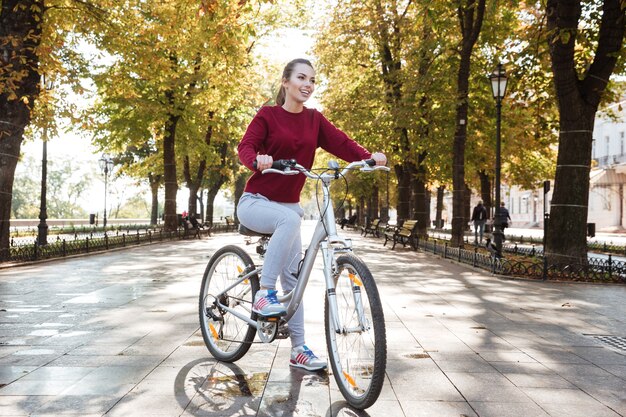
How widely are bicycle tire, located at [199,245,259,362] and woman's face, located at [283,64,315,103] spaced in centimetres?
125

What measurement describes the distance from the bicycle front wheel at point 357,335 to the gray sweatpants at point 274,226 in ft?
1.56

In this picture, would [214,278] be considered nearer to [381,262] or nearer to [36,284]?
[36,284]

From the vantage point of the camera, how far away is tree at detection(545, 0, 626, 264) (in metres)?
12.1

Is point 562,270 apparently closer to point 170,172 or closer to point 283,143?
point 283,143

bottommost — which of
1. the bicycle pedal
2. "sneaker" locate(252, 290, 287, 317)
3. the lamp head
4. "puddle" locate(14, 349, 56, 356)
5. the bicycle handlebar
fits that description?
"puddle" locate(14, 349, 56, 356)

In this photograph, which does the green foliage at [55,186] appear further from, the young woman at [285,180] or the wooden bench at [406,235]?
the young woman at [285,180]

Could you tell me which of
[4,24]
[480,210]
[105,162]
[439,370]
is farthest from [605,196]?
[439,370]

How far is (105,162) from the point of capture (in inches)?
1373

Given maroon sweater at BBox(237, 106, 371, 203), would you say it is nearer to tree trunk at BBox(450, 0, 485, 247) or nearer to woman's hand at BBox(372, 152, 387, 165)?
woman's hand at BBox(372, 152, 387, 165)

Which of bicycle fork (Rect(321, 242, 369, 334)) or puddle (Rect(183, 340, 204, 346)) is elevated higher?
bicycle fork (Rect(321, 242, 369, 334))

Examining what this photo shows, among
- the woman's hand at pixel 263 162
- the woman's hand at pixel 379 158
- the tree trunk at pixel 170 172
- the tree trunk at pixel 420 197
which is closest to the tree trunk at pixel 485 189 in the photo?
the tree trunk at pixel 420 197

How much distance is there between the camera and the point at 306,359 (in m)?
4.39

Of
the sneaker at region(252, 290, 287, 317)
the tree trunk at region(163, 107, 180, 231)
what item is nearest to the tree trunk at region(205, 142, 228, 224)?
the tree trunk at region(163, 107, 180, 231)

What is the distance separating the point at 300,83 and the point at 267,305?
5.02 ft
